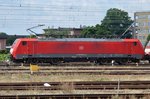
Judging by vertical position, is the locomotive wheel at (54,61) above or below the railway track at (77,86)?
below

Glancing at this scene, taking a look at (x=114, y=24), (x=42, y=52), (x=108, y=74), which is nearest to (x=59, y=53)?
(x=42, y=52)

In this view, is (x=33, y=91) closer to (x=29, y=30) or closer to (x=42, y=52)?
(x=42, y=52)

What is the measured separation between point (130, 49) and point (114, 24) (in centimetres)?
5607

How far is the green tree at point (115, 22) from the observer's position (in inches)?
3502

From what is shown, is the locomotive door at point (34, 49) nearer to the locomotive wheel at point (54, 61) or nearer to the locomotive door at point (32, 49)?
the locomotive door at point (32, 49)

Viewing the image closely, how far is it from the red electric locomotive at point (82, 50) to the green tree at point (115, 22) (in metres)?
45.4

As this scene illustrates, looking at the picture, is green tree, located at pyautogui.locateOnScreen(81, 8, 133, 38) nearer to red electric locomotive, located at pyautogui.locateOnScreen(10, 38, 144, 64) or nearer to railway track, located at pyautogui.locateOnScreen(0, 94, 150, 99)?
red electric locomotive, located at pyautogui.locateOnScreen(10, 38, 144, 64)

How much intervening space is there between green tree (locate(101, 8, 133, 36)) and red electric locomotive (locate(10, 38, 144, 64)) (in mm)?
45437

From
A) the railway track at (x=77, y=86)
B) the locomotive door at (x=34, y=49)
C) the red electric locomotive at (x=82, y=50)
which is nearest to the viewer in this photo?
the railway track at (x=77, y=86)

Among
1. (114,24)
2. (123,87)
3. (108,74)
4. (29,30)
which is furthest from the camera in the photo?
(114,24)

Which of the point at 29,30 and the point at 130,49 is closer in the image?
the point at 130,49

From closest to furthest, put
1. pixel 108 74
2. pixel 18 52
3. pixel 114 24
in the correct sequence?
pixel 108 74 < pixel 18 52 < pixel 114 24

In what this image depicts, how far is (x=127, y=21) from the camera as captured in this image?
316 ft

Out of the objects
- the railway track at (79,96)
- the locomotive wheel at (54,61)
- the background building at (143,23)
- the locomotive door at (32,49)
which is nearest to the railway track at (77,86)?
the railway track at (79,96)
